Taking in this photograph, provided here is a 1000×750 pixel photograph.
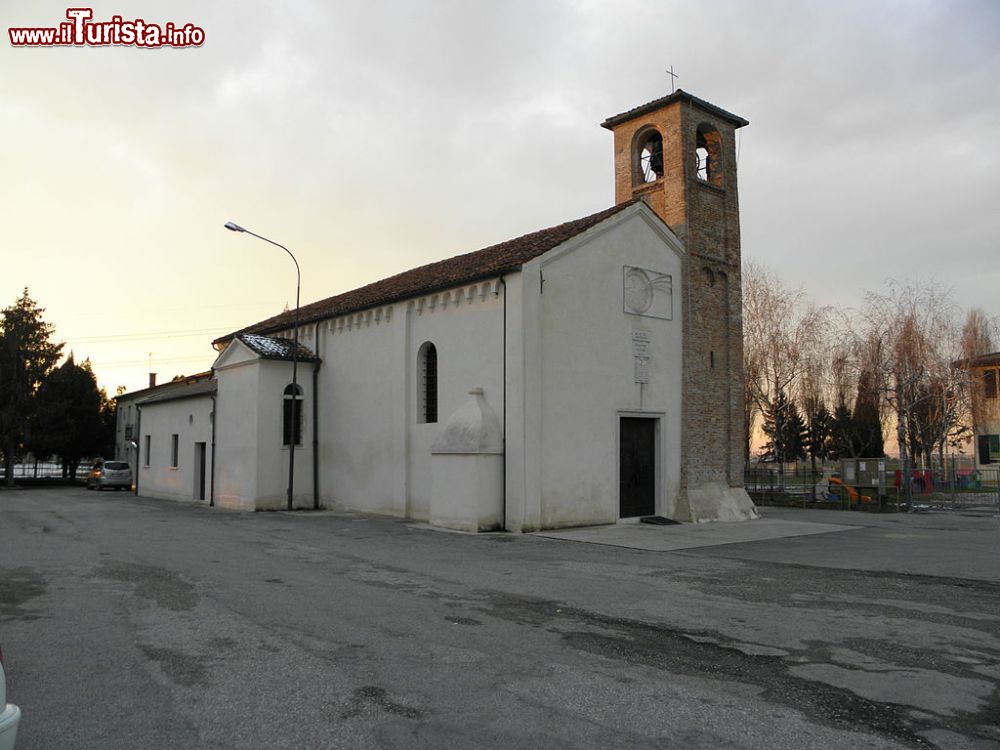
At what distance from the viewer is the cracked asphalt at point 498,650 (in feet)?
14.8

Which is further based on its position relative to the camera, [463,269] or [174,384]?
[174,384]

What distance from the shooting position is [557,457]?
56.2 ft

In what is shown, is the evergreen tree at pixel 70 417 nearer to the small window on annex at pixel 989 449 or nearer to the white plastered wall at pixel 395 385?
the white plastered wall at pixel 395 385

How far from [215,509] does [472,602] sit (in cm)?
1800

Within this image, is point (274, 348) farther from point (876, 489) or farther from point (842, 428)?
point (842, 428)

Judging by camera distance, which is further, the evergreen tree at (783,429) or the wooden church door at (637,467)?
the evergreen tree at (783,429)

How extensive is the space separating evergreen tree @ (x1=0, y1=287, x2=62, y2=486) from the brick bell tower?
39479mm

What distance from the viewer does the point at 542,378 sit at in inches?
672

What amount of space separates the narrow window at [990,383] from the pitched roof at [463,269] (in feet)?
108

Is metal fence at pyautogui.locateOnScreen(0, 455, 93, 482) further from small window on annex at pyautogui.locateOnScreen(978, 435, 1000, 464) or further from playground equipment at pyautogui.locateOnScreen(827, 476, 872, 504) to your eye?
small window on annex at pyautogui.locateOnScreen(978, 435, 1000, 464)

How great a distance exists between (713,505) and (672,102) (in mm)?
10891

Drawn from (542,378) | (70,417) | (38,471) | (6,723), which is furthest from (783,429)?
(38,471)

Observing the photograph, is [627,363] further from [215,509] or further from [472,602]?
[215,509]

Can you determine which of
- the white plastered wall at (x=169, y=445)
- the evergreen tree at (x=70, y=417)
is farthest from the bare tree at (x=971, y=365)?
the evergreen tree at (x=70, y=417)
